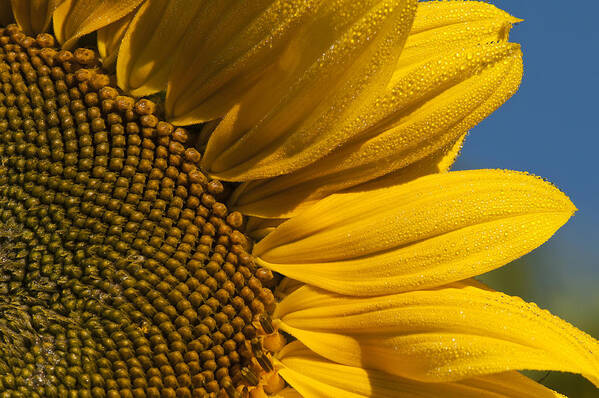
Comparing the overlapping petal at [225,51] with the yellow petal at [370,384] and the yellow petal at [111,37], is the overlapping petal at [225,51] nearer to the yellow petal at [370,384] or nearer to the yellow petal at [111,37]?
the yellow petal at [111,37]

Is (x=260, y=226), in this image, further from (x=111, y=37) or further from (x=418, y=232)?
(x=111, y=37)

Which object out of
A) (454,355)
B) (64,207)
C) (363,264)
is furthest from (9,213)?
(454,355)

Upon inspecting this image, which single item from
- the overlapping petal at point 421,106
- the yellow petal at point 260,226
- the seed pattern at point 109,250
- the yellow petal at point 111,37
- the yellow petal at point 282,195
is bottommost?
the seed pattern at point 109,250

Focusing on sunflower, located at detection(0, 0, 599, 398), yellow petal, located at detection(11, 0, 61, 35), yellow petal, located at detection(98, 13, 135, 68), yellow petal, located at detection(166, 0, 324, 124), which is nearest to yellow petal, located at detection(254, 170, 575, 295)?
sunflower, located at detection(0, 0, 599, 398)

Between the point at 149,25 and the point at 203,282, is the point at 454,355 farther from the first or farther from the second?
the point at 149,25

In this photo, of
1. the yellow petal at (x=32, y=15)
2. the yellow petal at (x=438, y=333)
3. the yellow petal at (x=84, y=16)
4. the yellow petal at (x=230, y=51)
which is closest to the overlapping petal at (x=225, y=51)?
the yellow petal at (x=230, y=51)

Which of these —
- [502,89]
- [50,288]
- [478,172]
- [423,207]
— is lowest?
[50,288]

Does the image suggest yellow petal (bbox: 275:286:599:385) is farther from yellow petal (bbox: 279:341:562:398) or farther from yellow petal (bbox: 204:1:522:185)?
yellow petal (bbox: 204:1:522:185)
